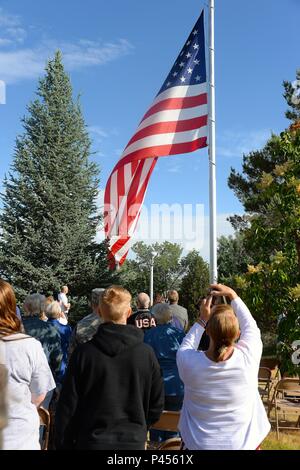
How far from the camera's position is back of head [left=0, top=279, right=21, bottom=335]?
Answer: 3.03m

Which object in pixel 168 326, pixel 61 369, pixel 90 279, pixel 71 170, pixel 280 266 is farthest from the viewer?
pixel 71 170

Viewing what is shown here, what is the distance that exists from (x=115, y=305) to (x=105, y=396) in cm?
52

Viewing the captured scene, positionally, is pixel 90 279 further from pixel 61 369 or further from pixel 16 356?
pixel 16 356

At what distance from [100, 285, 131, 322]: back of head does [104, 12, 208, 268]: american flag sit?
449 cm

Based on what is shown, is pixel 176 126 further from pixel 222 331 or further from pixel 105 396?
pixel 105 396

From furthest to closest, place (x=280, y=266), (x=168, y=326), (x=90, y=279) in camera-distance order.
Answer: (x=90, y=279) < (x=280, y=266) < (x=168, y=326)

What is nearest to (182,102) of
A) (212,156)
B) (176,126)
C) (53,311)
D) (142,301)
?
(176,126)

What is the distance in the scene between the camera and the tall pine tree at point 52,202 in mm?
20812

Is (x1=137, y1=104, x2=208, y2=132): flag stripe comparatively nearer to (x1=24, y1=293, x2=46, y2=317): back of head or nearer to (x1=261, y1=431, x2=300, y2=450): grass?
(x1=24, y1=293, x2=46, y2=317): back of head

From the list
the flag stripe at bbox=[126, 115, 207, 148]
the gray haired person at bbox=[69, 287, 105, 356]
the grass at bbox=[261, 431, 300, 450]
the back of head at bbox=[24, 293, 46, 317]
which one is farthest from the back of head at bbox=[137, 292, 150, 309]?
the flag stripe at bbox=[126, 115, 207, 148]

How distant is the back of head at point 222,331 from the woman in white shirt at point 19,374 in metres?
1.05

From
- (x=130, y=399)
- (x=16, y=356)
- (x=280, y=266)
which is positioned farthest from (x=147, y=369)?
(x=280, y=266)

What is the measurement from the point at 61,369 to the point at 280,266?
10.2 feet

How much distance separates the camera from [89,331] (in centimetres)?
518
